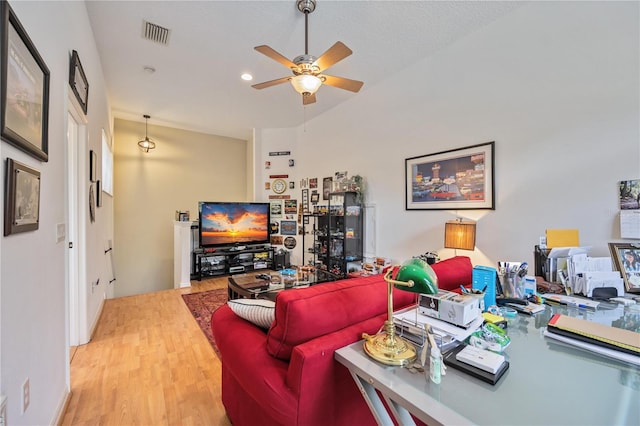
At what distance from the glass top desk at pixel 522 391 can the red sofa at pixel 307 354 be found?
0.36ft

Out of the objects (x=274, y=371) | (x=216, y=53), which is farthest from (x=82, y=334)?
(x=216, y=53)

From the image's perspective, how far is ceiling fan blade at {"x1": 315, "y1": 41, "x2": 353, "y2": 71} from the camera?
2.10 meters

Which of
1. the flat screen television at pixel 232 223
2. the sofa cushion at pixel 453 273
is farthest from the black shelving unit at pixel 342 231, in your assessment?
the sofa cushion at pixel 453 273

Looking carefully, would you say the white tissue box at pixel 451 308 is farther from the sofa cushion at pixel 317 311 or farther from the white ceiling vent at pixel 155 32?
the white ceiling vent at pixel 155 32

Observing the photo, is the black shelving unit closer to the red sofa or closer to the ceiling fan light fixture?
the ceiling fan light fixture

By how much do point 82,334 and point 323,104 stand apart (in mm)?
4251

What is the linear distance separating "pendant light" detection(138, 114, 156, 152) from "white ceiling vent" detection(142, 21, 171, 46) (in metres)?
2.60

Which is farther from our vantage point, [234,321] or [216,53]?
[216,53]

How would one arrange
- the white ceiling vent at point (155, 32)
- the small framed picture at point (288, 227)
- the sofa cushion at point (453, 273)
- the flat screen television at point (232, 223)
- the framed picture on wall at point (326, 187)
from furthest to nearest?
1. the small framed picture at point (288, 227)
2. the flat screen television at point (232, 223)
3. the framed picture on wall at point (326, 187)
4. the white ceiling vent at point (155, 32)
5. the sofa cushion at point (453, 273)

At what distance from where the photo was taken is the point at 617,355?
992 millimetres

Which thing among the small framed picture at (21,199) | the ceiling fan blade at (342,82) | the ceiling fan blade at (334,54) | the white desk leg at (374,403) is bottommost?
the white desk leg at (374,403)

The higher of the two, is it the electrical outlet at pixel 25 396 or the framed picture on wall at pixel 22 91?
the framed picture on wall at pixel 22 91

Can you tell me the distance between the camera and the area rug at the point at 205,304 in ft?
10.2

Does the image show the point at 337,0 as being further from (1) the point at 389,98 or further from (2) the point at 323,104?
(2) the point at 323,104
